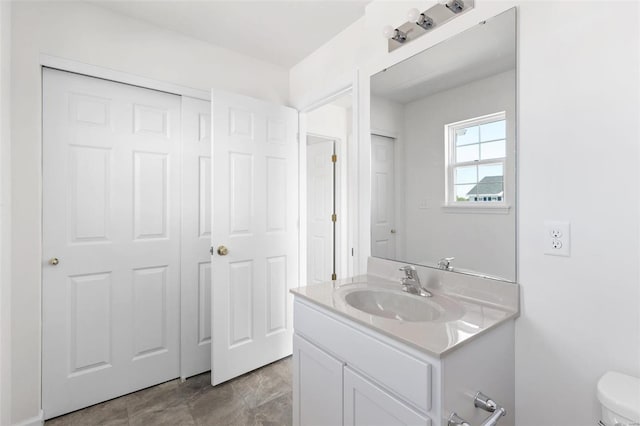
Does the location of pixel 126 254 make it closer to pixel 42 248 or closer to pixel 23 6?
pixel 42 248

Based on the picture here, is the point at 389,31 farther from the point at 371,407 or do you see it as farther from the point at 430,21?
the point at 371,407

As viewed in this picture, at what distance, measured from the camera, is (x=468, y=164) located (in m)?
1.29

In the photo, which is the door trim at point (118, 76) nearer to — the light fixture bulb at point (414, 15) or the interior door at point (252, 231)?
the interior door at point (252, 231)

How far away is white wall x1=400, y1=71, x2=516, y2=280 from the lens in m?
1.14

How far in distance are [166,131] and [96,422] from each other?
5.86ft

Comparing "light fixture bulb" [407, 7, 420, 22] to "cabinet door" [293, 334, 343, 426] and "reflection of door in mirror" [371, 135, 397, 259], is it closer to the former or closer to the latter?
"reflection of door in mirror" [371, 135, 397, 259]

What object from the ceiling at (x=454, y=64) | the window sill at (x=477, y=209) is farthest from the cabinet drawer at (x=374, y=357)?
the ceiling at (x=454, y=64)

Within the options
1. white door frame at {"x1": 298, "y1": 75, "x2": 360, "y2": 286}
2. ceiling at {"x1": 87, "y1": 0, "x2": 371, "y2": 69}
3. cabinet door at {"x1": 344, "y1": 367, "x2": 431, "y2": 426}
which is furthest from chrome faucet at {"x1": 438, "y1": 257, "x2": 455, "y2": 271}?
ceiling at {"x1": 87, "y1": 0, "x2": 371, "y2": 69}

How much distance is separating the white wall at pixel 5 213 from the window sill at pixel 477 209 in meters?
2.09

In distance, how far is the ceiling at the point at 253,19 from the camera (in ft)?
5.64

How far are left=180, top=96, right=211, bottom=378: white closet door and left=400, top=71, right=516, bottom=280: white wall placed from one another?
1.27 meters

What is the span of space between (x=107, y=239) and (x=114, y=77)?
3.28 feet

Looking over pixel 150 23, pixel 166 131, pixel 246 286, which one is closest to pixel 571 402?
pixel 246 286

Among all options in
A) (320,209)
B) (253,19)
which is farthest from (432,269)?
(320,209)
